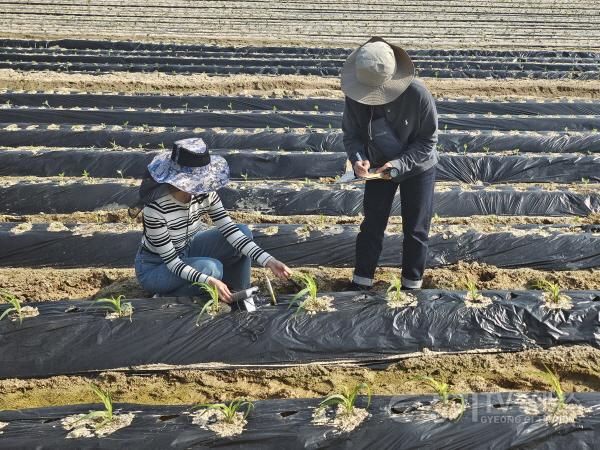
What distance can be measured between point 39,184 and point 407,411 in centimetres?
434

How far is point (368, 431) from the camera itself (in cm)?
235

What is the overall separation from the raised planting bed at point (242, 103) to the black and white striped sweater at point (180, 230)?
5891 mm

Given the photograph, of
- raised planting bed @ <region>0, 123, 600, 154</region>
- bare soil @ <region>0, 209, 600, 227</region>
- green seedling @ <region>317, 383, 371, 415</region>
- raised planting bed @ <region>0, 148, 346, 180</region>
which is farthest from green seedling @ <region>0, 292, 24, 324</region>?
raised planting bed @ <region>0, 123, 600, 154</region>

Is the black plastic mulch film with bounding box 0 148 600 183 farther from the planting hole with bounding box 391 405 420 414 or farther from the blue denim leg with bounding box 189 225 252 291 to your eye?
the planting hole with bounding box 391 405 420 414

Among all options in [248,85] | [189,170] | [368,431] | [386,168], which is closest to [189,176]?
[189,170]

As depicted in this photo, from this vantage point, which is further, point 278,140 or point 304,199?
point 278,140

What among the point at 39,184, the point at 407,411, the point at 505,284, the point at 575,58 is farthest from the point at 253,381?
the point at 575,58

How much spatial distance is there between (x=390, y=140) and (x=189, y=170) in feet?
3.59

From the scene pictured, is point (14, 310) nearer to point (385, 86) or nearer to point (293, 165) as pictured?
point (385, 86)

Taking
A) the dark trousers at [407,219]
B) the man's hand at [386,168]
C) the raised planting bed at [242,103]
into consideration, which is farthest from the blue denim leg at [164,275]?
the raised planting bed at [242,103]

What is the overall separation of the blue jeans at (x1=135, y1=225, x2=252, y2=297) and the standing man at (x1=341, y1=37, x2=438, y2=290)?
2.38ft

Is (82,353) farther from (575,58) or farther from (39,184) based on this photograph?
(575,58)

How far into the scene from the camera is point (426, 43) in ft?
56.3

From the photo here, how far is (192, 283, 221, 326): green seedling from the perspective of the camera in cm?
306
